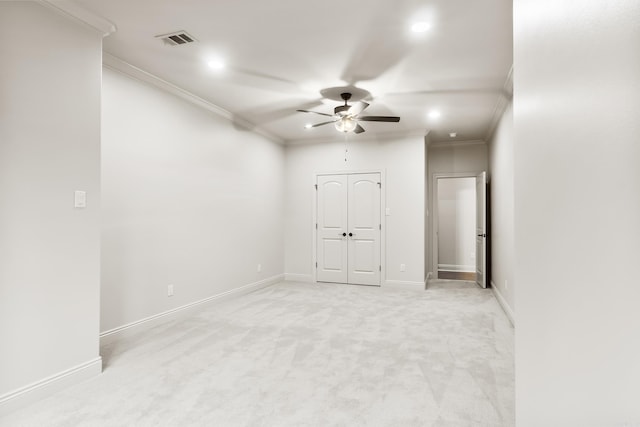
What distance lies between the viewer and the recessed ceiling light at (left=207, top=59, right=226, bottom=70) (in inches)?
135

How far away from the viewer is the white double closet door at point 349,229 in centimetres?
631

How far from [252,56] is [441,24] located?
167 centimetres

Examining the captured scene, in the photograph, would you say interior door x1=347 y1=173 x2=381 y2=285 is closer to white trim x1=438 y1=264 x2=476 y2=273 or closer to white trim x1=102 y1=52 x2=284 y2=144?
white trim x1=102 y1=52 x2=284 y2=144

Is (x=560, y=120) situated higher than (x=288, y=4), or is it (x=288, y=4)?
(x=288, y=4)

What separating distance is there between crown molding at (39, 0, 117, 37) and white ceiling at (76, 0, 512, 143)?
0.05 metres

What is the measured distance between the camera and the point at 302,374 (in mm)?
2645

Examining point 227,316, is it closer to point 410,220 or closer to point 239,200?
point 239,200

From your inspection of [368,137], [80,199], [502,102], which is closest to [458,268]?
[368,137]

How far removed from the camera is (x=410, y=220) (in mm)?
6090

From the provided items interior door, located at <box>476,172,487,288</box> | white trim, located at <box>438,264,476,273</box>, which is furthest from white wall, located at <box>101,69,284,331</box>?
white trim, located at <box>438,264,476,273</box>

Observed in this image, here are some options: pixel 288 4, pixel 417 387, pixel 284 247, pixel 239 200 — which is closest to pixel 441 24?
pixel 288 4

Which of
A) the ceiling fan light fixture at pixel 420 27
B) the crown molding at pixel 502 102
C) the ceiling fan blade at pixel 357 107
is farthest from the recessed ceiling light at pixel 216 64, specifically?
the crown molding at pixel 502 102

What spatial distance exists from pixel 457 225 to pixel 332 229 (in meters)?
3.53

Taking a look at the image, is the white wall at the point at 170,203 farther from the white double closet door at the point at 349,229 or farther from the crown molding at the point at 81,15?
the white double closet door at the point at 349,229
